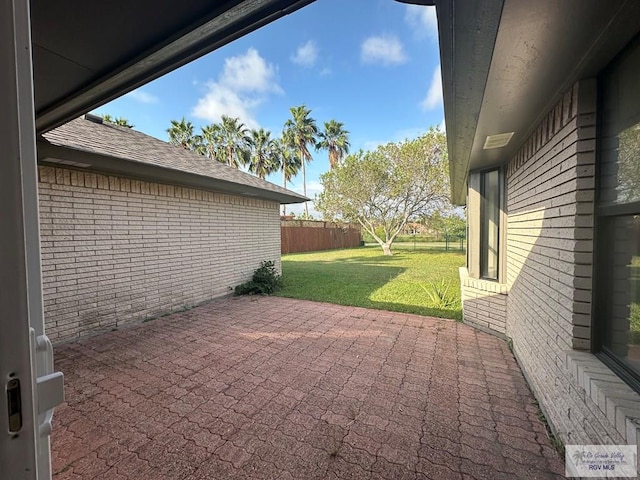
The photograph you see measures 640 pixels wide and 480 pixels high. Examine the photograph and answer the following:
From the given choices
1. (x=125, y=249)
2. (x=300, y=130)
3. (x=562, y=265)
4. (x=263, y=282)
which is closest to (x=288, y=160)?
(x=300, y=130)

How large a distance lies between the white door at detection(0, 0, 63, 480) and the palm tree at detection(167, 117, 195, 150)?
24939 millimetres

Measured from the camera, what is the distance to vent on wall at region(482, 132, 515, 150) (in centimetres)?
307

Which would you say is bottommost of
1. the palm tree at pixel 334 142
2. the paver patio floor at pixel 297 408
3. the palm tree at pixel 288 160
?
the paver patio floor at pixel 297 408

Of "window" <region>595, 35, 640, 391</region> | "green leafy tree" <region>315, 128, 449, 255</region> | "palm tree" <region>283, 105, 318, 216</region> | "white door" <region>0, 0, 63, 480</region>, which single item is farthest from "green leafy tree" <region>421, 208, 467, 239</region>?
"white door" <region>0, 0, 63, 480</region>

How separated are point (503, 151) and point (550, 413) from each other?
308 centimetres

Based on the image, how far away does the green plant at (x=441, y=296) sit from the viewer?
586cm

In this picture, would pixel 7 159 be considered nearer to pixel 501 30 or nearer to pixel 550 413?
pixel 501 30

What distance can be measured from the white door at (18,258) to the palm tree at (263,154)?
82.5 feet

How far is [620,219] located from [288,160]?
83.2 feet

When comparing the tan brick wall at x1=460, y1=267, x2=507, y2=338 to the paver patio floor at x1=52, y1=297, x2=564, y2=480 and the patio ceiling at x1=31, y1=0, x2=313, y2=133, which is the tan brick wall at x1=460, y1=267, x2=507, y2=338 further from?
the patio ceiling at x1=31, y1=0, x2=313, y2=133

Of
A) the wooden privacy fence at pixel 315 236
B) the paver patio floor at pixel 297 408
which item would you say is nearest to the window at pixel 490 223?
the paver patio floor at pixel 297 408

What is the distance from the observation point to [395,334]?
4.31m

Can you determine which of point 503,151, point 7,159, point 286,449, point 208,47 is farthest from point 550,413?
point 208,47

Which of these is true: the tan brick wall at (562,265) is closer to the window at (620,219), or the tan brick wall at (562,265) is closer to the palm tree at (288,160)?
the window at (620,219)
